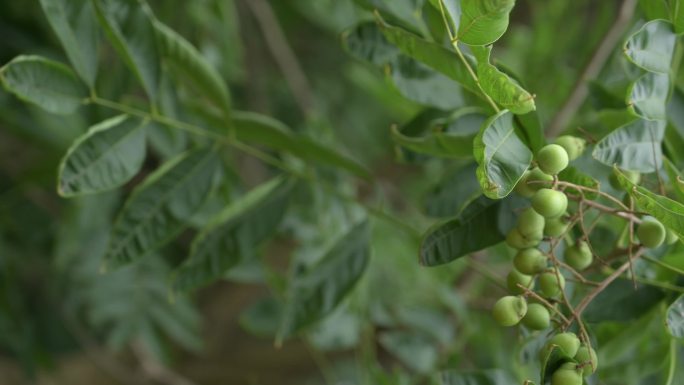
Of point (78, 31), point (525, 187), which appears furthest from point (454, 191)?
point (78, 31)

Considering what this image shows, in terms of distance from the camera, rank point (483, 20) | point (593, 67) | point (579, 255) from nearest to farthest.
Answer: point (483, 20), point (579, 255), point (593, 67)

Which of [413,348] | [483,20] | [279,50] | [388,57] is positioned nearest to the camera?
[483,20]

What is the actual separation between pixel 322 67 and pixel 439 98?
1.23m

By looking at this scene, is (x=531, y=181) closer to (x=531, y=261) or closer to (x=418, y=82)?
(x=531, y=261)

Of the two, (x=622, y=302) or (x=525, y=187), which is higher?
(x=525, y=187)

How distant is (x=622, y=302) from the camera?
0.58 metres

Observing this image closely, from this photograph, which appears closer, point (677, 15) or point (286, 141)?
point (677, 15)

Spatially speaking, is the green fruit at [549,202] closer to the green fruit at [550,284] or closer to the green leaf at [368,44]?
the green fruit at [550,284]

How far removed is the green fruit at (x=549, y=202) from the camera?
43 centimetres

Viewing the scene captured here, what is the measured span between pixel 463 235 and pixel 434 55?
121mm

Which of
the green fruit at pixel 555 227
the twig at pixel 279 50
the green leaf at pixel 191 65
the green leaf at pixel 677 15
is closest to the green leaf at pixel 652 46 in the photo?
the green leaf at pixel 677 15

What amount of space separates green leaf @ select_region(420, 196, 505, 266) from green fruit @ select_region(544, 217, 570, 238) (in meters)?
0.05

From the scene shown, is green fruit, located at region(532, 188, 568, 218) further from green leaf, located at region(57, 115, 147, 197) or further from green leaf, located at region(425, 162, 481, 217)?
green leaf, located at region(57, 115, 147, 197)

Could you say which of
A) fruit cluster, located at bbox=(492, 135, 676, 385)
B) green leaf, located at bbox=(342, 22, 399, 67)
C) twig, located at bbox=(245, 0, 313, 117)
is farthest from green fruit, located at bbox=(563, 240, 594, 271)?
twig, located at bbox=(245, 0, 313, 117)
